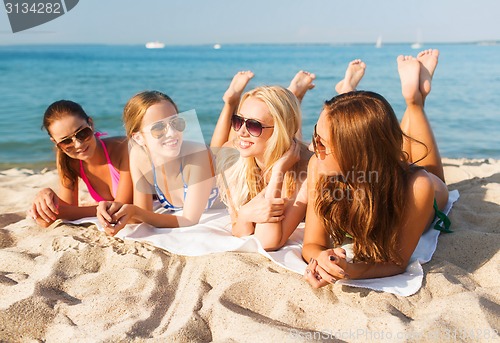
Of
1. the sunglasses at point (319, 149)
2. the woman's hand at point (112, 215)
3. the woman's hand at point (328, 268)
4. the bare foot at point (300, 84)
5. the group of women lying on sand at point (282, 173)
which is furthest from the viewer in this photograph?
the bare foot at point (300, 84)

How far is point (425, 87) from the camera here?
163 inches

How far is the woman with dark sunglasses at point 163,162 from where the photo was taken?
3816mm

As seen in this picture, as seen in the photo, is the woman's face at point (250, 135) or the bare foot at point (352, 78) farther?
the bare foot at point (352, 78)

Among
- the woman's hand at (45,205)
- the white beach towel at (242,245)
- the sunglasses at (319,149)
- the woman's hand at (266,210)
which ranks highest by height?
the sunglasses at (319,149)

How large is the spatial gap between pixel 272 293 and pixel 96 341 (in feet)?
3.15

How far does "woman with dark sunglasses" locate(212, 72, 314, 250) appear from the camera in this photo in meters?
3.37

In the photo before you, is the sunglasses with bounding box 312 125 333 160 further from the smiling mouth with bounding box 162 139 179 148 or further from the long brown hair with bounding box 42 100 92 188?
the long brown hair with bounding box 42 100 92 188

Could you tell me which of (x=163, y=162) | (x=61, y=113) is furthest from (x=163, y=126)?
(x=61, y=113)

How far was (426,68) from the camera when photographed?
435cm

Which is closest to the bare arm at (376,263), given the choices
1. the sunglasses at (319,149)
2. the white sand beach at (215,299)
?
the white sand beach at (215,299)

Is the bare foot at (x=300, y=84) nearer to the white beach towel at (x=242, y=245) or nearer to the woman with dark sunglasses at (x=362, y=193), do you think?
Answer: the white beach towel at (x=242, y=245)

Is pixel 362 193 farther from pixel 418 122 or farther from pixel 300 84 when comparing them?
pixel 300 84

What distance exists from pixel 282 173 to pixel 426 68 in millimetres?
1786

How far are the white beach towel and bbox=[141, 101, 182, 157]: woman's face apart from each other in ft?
2.03
